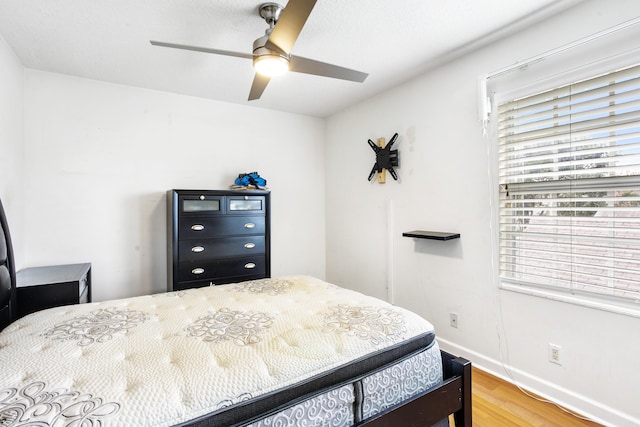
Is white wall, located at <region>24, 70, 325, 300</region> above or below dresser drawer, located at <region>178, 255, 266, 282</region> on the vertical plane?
above

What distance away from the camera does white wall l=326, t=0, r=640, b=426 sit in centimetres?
176

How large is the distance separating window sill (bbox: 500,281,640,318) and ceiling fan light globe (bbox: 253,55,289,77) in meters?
2.07

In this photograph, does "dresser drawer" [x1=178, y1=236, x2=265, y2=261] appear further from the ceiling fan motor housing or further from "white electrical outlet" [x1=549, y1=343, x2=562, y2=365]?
"white electrical outlet" [x1=549, y1=343, x2=562, y2=365]

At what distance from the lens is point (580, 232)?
6.09 ft

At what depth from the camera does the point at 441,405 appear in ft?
4.34

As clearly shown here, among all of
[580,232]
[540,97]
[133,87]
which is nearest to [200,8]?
[133,87]

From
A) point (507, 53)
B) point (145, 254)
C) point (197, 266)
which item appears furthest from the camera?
point (145, 254)

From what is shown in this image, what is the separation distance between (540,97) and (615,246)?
3.27ft

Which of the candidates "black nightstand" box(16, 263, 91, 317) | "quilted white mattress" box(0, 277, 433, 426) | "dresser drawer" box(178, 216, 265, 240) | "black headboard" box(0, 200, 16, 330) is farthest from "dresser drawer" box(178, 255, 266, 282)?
"black headboard" box(0, 200, 16, 330)

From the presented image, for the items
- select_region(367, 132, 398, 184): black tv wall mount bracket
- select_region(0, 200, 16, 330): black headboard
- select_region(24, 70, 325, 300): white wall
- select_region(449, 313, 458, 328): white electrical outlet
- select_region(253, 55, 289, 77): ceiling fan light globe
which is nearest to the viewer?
select_region(0, 200, 16, 330): black headboard

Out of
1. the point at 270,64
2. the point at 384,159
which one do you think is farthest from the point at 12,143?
the point at 384,159

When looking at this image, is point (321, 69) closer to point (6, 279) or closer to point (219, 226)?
point (219, 226)

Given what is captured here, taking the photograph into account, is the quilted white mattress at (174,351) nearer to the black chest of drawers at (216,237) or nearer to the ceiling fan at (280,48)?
the black chest of drawers at (216,237)

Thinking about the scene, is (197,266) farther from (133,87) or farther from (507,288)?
(507,288)
